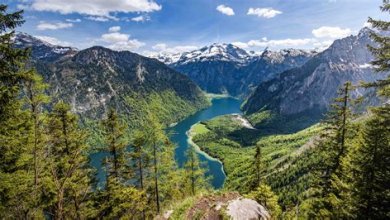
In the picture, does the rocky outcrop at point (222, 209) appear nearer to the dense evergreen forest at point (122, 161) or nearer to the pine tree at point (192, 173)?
the dense evergreen forest at point (122, 161)

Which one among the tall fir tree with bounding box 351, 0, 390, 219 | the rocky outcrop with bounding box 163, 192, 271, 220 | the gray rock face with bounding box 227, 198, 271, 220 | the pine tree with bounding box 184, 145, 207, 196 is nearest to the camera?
the tall fir tree with bounding box 351, 0, 390, 219

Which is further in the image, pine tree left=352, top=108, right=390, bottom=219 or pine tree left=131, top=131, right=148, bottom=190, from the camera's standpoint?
pine tree left=131, top=131, right=148, bottom=190

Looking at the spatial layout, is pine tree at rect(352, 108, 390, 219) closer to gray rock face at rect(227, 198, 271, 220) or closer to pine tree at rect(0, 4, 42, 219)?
gray rock face at rect(227, 198, 271, 220)

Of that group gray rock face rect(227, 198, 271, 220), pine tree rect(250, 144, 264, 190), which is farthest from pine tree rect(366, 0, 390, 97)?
pine tree rect(250, 144, 264, 190)

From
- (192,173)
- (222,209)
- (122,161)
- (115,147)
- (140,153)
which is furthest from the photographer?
(192,173)

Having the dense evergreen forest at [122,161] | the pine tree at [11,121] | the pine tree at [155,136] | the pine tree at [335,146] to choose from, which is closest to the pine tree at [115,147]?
the dense evergreen forest at [122,161]

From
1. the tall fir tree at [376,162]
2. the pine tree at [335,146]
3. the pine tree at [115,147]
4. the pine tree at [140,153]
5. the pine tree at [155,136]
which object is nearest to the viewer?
the tall fir tree at [376,162]

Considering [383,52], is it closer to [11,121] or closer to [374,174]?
[374,174]

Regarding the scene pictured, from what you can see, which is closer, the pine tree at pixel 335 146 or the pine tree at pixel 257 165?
the pine tree at pixel 335 146

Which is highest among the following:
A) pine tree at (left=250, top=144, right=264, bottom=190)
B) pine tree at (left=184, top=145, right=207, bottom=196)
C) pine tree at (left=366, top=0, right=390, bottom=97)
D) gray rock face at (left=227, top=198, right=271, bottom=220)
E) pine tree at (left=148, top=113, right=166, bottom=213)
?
pine tree at (left=366, top=0, right=390, bottom=97)

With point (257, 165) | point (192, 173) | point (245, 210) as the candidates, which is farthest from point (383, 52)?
point (192, 173)

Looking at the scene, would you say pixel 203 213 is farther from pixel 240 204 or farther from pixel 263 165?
pixel 263 165
